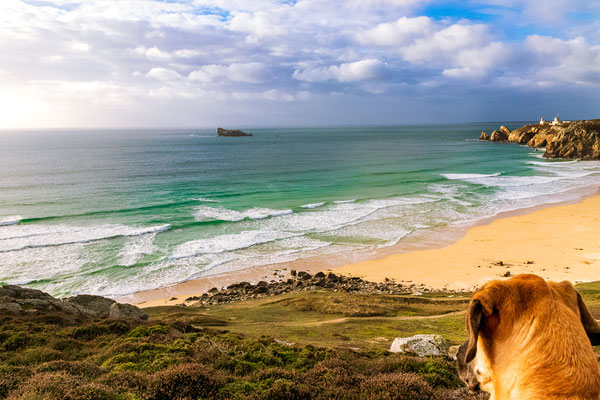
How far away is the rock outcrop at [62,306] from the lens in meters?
14.9

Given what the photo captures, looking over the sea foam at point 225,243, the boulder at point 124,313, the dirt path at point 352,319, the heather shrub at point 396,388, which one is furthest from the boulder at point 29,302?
the heather shrub at point 396,388

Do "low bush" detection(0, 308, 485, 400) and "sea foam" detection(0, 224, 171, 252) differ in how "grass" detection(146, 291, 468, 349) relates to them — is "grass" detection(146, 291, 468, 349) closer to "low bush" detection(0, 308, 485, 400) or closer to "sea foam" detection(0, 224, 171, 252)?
"low bush" detection(0, 308, 485, 400)

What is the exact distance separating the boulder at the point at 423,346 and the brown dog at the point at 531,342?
8.57m

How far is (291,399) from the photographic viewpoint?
6289mm

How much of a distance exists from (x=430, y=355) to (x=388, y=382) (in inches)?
140

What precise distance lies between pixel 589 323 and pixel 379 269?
2358 cm

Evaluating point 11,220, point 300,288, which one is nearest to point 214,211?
point 11,220

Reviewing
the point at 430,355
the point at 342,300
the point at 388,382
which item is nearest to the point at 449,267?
the point at 342,300

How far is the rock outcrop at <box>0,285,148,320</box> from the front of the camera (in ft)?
49.0

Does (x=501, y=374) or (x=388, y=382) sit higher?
(x=501, y=374)

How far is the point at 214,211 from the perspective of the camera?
4000 cm

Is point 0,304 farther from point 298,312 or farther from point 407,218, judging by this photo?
point 407,218

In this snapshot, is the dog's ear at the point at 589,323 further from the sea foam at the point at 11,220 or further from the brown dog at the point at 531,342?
the sea foam at the point at 11,220

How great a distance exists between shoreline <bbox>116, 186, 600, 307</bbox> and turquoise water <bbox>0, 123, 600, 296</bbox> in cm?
110
